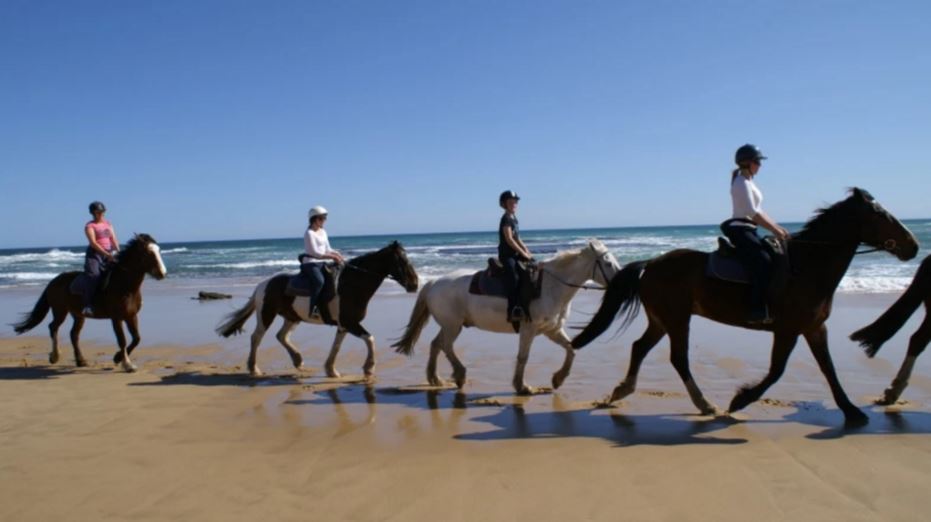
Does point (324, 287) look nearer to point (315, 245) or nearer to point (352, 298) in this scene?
point (352, 298)

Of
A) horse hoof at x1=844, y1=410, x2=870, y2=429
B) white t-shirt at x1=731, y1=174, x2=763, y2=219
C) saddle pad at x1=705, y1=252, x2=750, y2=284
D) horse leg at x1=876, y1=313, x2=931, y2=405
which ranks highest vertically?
white t-shirt at x1=731, y1=174, x2=763, y2=219

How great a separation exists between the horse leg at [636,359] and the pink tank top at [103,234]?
25.6 feet

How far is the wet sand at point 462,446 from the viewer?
3.91 m

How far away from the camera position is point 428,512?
3.83 metres

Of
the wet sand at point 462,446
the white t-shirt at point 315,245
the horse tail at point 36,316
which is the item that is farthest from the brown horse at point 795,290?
the horse tail at point 36,316

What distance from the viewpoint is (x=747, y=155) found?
19.2 ft

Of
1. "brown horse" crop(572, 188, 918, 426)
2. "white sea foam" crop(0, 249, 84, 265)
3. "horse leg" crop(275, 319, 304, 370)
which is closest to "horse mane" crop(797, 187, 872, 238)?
"brown horse" crop(572, 188, 918, 426)

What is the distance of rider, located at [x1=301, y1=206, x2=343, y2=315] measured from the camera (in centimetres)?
853

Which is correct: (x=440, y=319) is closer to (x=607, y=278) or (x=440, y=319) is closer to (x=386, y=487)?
(x=607, y=278)

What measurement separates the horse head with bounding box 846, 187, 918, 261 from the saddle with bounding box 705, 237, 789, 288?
2.52ft

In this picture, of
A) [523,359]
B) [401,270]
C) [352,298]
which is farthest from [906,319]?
[352,298]

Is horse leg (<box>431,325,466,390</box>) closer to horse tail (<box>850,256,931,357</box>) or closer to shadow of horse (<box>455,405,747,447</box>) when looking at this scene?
shadow of horse (<box>455,405,747,447</box>)

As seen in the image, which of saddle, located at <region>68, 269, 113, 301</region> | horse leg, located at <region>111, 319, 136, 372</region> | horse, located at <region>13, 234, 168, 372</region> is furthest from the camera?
saddle, located at <region>68, 269, 113, 301</region>

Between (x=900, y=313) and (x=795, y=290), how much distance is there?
160 cm
